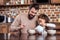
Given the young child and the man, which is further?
the man

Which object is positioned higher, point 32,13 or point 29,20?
point 32,13

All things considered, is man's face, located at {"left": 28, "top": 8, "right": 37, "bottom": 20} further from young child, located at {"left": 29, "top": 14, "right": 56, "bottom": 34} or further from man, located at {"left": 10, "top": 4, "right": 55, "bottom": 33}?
young child, located at {"left": 29, "top": 14, "right": 56, "bottom": 34}

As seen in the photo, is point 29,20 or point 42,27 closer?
point 42,27

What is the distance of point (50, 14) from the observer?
461cm

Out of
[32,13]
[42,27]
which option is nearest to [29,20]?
[32,13]

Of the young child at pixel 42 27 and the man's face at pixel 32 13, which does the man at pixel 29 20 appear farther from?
the young child at pixel 42 27

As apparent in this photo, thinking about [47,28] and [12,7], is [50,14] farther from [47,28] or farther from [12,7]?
[47,28]

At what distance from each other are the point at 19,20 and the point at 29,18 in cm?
16

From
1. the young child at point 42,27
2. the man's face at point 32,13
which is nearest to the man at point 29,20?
the man's face at point 32,13

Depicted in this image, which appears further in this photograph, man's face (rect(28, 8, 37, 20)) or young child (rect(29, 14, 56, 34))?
man's face (rect(28, 8, 37, 20))

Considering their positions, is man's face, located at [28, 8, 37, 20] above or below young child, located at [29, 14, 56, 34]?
above

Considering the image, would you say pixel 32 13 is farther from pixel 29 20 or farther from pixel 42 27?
pixel 42 27

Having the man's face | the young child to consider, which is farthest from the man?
the young child

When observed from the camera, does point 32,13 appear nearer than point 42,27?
No
